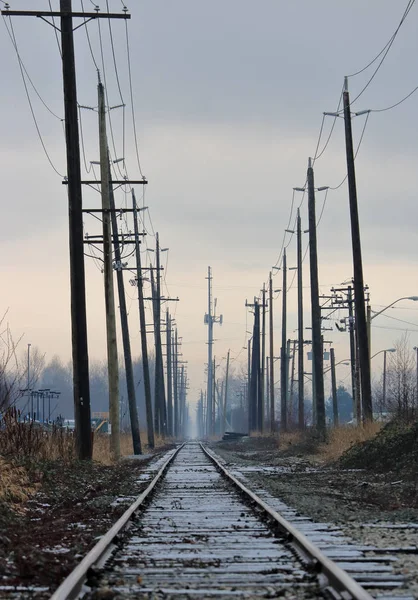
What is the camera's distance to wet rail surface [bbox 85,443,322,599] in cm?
700

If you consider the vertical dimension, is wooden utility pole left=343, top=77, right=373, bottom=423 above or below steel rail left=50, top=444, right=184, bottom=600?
above

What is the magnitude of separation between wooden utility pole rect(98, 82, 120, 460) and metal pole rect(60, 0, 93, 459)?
675 cm

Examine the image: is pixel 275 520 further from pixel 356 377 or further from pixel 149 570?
pixel 356 377

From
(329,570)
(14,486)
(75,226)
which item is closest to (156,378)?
(75,226)

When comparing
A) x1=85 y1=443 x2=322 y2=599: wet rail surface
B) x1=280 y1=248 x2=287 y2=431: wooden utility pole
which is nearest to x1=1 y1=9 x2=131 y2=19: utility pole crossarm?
x1=85 y1=443 x2=322 y2=599: wet rail surface

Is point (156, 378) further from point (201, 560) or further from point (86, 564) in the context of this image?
point (86, 564)

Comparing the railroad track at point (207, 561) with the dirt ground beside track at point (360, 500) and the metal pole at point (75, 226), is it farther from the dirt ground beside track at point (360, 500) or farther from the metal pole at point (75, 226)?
the metal pole at point (75, 226)

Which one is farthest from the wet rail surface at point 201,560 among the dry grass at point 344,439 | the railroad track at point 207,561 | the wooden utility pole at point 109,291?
the wooden utility pole at point 109,291

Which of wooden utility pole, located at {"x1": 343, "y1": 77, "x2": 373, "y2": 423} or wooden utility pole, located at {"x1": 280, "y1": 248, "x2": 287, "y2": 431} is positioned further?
wooden utility pole, located at {"x1": 280, "y1": 248, "x2": 287, "y2": 431}

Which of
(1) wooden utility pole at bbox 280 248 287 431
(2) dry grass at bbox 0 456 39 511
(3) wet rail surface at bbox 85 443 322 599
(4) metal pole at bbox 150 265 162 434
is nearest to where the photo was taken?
(3) wet rail surface at bbox 85 443 322 599

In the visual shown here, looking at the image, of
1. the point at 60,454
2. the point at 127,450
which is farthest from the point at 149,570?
the point at 127,450

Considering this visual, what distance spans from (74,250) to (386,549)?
55.5ft

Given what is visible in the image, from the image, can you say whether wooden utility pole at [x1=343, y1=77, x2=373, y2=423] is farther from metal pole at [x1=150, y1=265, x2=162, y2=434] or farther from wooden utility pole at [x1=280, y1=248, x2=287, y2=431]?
metal pole at [x1=150, y1=265, x2=162, y2=434]

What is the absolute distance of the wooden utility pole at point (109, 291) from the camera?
31.8 meters
